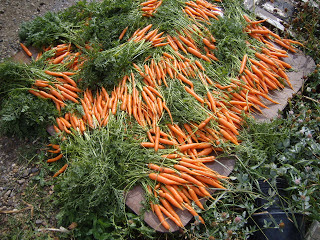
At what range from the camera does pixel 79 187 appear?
9.32ft

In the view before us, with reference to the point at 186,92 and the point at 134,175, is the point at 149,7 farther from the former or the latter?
the point at 134,175

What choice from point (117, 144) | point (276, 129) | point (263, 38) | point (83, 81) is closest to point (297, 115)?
point (276, 129)

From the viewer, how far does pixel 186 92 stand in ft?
11.7

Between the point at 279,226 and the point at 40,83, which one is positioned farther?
the point at 40,83

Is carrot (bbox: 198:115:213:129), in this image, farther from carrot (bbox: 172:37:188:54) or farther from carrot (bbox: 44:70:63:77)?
carrot (bbox: 44:70:63:77)

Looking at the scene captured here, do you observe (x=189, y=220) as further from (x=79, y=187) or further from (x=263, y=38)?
(x=263, y=38)

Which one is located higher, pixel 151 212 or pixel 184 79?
pixel 184 79

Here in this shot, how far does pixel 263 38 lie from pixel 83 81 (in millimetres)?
2626

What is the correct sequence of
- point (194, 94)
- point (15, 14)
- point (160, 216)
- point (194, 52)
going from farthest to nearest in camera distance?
point (15, 14) → point (194, 52) → point (194, 94) → point (160, 216)

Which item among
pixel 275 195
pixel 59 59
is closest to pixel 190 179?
pixel 275 195

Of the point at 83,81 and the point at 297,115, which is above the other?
the point at 297,115

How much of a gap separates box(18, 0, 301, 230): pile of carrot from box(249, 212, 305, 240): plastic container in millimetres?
477

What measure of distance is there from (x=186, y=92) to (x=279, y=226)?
172 cm

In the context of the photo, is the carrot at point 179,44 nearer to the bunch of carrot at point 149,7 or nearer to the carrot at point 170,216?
the bunch of carrot at point 149,7
